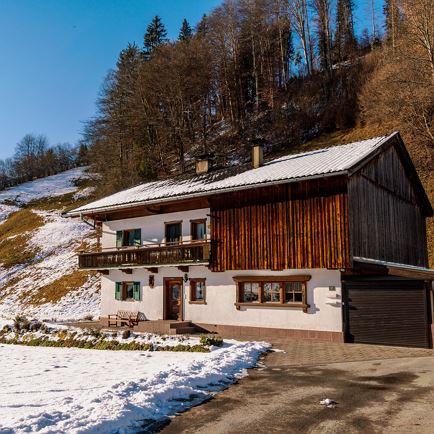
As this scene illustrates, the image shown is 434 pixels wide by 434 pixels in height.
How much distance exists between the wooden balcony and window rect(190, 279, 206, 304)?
4.48ft

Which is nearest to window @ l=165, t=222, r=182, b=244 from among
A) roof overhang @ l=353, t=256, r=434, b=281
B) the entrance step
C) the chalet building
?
the chalet building

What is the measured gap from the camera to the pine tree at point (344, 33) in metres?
52.2

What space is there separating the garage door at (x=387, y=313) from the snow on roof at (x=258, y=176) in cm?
463

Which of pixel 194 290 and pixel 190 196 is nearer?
pixel 190 196

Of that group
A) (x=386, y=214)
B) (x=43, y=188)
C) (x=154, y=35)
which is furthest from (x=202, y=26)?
(x=386, y=214)

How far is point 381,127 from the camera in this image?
38031 mm

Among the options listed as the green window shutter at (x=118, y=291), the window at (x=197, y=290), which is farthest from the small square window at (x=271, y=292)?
the green window shutter at (x=118, y=291)

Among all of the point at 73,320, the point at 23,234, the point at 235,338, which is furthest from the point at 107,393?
the point at 23,234

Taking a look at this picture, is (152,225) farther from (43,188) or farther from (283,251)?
(43,188)

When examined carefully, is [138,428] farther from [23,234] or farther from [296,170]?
[23,234]

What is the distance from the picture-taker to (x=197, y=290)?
855 inches

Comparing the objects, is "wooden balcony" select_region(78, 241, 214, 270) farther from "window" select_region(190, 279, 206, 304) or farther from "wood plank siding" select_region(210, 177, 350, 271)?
"window" select_region(190, 279, 206, 304)

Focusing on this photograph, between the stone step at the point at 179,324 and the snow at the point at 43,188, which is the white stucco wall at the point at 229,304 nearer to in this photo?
the stone step at the point at 179,324

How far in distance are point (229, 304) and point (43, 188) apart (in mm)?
62078
